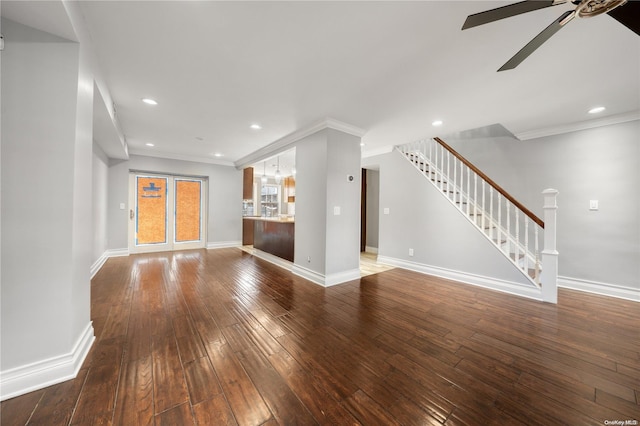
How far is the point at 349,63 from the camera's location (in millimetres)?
A: 2188

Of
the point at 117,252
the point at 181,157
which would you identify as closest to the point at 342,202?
the point at 181,157

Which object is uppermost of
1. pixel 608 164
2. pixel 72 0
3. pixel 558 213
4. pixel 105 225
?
pixel 72 0

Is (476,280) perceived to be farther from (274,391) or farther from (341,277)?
(274,391)

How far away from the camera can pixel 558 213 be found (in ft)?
12.4

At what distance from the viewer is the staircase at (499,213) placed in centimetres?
304

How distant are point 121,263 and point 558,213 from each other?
831 centimetres

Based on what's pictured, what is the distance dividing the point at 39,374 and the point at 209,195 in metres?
5.56

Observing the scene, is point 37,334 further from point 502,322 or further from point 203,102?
point 502,322

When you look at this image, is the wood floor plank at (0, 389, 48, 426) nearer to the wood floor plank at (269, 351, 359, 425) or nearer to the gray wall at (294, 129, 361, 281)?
the wood floor plank at (269, 351, 359, 425)

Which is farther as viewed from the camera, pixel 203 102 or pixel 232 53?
pixel 203 102

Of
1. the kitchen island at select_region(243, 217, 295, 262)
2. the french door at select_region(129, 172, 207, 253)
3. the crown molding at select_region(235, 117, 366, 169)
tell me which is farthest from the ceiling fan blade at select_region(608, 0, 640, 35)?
the french door at select_region(129, 172, 207, 253)

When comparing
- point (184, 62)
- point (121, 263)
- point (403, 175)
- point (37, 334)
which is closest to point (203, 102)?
point (184, 62)

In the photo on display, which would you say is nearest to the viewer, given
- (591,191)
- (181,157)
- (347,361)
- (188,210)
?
(347,361)

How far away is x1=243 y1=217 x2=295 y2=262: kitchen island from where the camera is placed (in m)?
4.68
